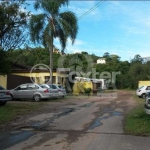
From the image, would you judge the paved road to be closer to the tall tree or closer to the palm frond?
the tall tree

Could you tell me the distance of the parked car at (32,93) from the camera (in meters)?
23.7

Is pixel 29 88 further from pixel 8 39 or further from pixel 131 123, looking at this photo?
pixel 131 123

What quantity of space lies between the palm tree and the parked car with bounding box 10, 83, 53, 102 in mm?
6567

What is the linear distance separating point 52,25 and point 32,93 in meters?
8.79

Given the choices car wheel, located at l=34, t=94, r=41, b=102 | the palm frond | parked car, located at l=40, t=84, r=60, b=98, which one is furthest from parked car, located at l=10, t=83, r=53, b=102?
the palm frond

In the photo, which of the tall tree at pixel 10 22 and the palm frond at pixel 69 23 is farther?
the palm frond at pixel 69 23

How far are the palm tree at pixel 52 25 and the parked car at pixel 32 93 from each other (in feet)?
21.5

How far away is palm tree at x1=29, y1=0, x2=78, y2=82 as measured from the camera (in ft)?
94.6

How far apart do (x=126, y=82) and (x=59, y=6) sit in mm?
50421

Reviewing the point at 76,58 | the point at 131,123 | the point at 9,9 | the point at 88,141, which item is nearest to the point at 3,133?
the point at 88,141

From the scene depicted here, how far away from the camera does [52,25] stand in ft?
95.9

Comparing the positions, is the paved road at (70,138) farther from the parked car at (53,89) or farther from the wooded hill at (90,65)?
the wooded hill at (90,65)

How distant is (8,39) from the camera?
75.6ft

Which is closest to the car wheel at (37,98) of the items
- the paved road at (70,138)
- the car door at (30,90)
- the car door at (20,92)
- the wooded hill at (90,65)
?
the car door at (30,90)
